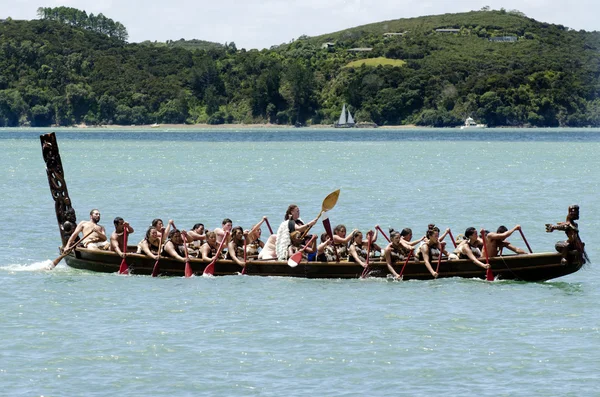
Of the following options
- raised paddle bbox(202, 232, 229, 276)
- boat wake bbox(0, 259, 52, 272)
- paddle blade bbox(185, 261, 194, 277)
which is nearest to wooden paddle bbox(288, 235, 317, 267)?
raised paddle bbox(202, 232, 229, 276)

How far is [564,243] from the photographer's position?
2703cm

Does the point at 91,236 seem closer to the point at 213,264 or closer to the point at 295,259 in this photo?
the point at 213,264

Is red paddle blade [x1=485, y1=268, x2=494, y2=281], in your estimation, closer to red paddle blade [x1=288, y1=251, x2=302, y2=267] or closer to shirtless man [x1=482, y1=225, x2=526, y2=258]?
shirtless man [x1=482, y1=225, x2=526, y2=258]

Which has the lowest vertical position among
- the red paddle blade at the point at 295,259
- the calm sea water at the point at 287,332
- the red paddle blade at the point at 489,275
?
the calm sea water at the point at 287,332

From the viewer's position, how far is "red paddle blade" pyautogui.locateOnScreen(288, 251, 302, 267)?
2804 cm

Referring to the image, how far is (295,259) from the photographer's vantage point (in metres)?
28.1

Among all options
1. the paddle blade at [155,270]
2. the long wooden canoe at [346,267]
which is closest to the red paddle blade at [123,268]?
the long wooden canoe at [346,267]

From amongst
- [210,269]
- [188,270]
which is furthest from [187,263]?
[210,269]

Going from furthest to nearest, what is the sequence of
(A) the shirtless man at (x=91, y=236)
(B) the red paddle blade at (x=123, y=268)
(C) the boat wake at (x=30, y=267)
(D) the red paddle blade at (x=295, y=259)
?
(C) the boat wake at (x=30, y=267) → (A) the shirtless man at (x=91, y=236) → (B) the red paddle blade at (x=123, y=268) → (D) the red paddle blade at (x=295, y=259)

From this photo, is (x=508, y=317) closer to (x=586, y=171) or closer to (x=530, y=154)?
(x=586, y=171)

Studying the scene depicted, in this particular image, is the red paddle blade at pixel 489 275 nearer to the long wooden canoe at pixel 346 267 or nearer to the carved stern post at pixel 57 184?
the long wooden canoe at pixel 346 267

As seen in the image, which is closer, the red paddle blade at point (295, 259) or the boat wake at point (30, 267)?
the red paddle blade at point (295, 259)

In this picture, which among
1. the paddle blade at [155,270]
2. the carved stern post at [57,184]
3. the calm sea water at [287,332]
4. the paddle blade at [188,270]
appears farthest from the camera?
the carved stern post at [57,184]

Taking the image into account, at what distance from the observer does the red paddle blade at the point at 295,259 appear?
28.0 metres
